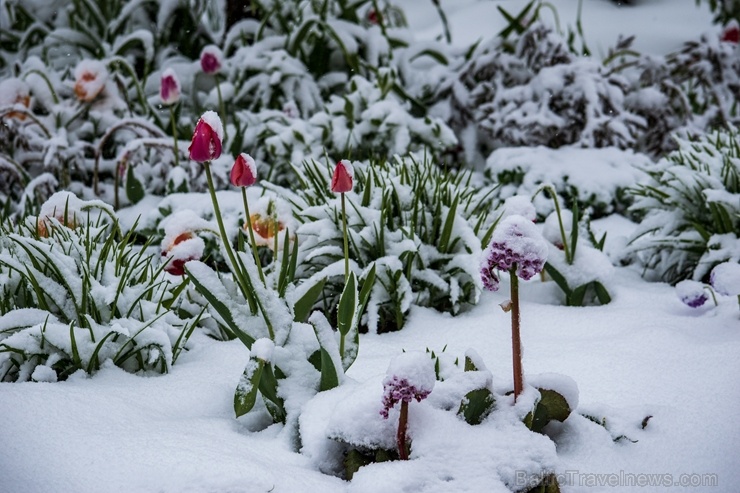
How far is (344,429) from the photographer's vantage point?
49.0 inches

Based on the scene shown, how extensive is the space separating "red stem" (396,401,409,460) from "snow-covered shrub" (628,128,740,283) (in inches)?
51.5

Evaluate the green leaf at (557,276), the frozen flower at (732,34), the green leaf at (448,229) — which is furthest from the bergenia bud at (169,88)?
the frozen flower at (732,34)

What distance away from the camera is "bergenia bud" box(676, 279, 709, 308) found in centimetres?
190

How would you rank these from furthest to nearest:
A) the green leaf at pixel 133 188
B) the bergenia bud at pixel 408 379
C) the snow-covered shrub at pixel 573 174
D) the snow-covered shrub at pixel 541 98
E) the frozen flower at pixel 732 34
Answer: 1. the frozen flower at pixel 732 34
2. the snow-covered shrub at pixel 541 98
3. the snow-covered shrub at pixel 573 174
4. the green leaf at pixel 133 188
5. the bergenia bud at pixel 408 379

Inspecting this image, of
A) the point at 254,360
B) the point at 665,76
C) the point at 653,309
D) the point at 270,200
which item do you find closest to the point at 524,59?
the point at 665,76

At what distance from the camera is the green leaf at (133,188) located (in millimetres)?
2779

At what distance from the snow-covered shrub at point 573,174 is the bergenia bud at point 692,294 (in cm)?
106

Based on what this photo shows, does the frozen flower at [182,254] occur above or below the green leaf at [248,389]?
above

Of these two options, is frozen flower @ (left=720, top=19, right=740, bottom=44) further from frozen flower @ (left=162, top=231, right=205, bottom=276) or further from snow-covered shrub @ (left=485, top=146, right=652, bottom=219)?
frozen flower @ (left=162, top=231, right=205, bottom=276)

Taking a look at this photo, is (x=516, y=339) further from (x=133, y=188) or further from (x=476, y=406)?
(x=133, y=188)

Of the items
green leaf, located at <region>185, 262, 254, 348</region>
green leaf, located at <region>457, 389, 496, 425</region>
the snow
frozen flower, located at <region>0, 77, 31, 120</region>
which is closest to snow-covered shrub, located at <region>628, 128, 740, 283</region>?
green leaf, located at <region>457, 389, 496, 425</region>

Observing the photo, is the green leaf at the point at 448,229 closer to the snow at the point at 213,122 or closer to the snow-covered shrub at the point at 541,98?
the snow at the point at 213,122

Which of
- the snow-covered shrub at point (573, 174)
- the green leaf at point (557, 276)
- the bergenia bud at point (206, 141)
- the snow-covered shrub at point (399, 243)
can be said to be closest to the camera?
the bergenia bud at point (206, 141)

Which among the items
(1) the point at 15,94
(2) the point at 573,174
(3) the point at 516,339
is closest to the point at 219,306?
(3) the point at 516,339
